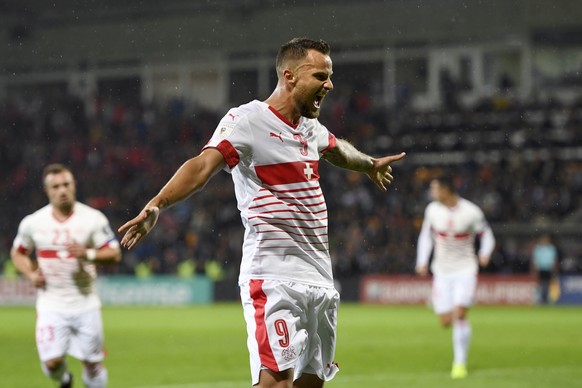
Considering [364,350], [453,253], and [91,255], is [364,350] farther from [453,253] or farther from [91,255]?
[91,255]

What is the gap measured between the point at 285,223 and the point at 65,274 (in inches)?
174

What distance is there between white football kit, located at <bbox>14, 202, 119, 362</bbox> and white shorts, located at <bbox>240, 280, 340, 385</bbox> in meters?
4.02

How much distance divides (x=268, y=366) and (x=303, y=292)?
1.53 ft

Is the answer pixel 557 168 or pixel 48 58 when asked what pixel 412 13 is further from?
pixel 48 58

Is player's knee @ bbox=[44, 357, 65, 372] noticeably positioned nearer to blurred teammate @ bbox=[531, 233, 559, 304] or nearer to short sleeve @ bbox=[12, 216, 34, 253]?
short sleeve @ bbox=[12, 216, 34, 253]

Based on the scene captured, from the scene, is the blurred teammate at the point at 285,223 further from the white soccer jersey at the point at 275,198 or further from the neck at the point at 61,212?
the neck at the point at 61,212

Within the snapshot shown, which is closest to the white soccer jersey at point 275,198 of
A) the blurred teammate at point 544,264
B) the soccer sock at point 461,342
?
the soccer sock at point 461,342

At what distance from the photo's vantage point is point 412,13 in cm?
3747

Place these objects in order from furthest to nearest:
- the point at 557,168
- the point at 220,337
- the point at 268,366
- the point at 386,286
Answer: the point at 557,168, the point at 386,286, the point at 220,337, the point at 268,366

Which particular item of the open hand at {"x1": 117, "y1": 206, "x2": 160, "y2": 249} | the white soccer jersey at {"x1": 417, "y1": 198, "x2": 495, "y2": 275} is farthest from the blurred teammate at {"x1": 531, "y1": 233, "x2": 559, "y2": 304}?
the open hand at {"x1": 117, "y1": 206, "x2": 160, "y2": 249}

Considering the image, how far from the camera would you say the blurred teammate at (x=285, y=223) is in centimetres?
585

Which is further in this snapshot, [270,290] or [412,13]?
[412,13]

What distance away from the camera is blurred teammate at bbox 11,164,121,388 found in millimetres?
9656


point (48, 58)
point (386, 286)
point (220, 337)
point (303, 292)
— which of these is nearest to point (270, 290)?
point (303, 292)
